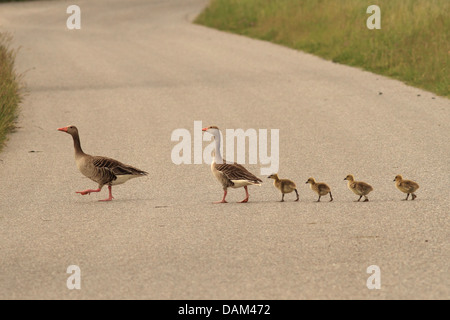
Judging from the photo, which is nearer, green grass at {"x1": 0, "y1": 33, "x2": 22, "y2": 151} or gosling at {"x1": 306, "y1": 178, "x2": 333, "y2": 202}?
gosling at {"x1": 306, "y1": 178, "x2": 333, "y2": 202}

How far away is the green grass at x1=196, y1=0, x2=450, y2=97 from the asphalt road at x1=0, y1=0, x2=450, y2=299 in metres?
0.64

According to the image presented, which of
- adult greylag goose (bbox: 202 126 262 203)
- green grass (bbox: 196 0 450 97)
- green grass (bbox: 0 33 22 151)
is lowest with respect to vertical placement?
adult greylag goose (bbox: 202 126 262 203)

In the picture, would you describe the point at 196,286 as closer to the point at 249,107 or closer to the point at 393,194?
the point at 393,194

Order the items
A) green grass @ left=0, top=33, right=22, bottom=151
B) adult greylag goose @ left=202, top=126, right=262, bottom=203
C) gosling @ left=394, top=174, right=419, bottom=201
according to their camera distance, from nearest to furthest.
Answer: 1. adult greylag goose @ left=202, top=126, right=262, bottom=203
2. gosling @ left=394, top=174, right=419, bottom=201
3. green grass @ left=0, top=33, right=22, bottom=151

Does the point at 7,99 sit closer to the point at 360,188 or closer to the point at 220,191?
the point at 220,191

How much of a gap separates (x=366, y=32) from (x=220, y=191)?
13200 mm

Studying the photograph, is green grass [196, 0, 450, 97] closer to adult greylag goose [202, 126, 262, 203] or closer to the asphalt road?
the asphalt road

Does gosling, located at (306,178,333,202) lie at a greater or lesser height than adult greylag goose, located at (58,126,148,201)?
lesser

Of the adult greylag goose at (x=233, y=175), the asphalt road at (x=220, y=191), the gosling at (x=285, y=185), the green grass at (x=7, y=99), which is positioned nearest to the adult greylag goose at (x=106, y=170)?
the asphalt road at (x=220, y=191)

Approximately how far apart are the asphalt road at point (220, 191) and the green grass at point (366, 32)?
64cm

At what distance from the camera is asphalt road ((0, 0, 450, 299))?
22.2 feet

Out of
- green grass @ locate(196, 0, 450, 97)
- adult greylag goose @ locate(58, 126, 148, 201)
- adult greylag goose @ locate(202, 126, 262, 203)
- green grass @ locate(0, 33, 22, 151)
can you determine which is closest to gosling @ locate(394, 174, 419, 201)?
adult greylag goose @ locate(202, 126, 262, 203)

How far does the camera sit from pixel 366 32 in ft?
73.4

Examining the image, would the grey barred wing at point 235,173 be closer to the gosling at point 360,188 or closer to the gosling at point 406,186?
the gosling at point 360,188
